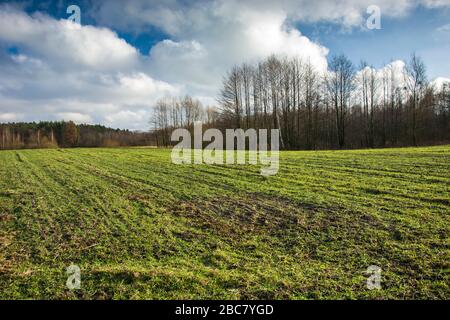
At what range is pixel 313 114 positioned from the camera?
51.2m

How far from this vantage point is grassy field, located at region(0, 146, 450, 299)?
14.0 feet

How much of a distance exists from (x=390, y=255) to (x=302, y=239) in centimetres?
166

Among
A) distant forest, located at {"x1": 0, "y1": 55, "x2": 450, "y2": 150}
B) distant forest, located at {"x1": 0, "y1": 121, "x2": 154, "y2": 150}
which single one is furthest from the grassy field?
distant forest, located at {"x1": 0, "y1": 121, "x2": 154, "y2": 150}

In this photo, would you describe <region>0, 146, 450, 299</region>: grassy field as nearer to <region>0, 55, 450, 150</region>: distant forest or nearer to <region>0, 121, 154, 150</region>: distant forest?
<region>0, 55, 450, 150</region>: distant forest

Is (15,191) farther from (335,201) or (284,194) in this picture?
(335,201)

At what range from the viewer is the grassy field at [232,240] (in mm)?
4262

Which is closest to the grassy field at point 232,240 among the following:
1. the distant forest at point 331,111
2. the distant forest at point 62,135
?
the distant forest at point 331,111

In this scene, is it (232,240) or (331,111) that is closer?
(232,240)

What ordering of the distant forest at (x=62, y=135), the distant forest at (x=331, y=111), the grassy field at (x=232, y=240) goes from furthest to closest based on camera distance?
the distant forest at (x=62, y=135), the distant forest at (x=331, y=111), the grassy field at (x=232, y=240)

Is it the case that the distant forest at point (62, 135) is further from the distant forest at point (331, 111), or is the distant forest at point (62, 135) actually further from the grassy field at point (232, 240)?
the grassy field at point (232, 240)

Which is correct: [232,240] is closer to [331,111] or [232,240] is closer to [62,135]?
[331,111]

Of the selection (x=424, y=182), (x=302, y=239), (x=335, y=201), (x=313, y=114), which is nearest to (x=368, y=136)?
(x=313, y=114)

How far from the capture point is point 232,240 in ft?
20.2

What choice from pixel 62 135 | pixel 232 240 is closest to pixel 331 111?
pixel 232 240
